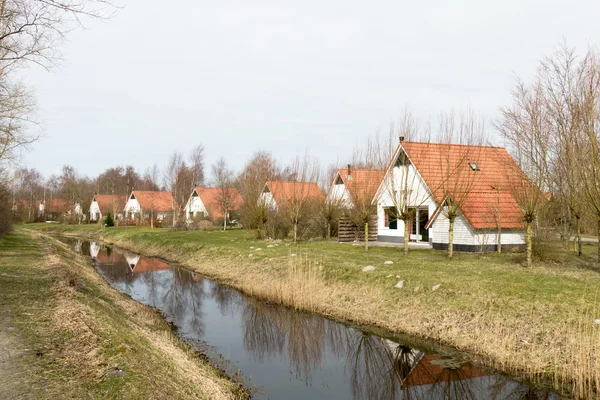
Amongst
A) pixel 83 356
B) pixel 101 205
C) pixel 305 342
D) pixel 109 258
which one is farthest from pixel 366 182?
pixel 101 205

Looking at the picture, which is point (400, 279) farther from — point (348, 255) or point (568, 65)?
point (568, 65)

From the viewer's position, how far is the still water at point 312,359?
27.5 ft

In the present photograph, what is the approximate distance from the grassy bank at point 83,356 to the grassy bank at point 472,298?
17.0 feet

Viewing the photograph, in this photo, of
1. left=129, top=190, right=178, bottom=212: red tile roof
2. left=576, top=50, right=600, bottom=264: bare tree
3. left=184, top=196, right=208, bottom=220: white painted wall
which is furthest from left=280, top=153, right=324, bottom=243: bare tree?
left=129, top=190, right=178, bottom=212: red tile roof

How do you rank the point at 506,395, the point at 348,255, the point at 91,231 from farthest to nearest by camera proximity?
1. the point at 91,231
2. the point at 348,255
3. the point at 506,395

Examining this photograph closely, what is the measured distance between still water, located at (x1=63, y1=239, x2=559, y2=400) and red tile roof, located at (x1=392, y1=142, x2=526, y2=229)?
7616 mm

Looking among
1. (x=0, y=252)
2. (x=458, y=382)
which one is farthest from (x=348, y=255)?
(x=0, y=252)

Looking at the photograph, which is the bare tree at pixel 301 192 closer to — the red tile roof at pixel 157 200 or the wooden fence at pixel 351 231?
the wooden fence at pixel 351 231

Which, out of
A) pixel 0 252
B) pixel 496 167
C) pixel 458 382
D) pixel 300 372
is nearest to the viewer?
pixel 458 382

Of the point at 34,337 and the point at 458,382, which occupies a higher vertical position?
the point at 34,337

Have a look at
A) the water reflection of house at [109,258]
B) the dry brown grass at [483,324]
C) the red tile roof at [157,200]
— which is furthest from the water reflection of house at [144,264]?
the red tile roof at [157,200]

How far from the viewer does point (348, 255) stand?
741 inches

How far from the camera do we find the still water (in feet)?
27.5

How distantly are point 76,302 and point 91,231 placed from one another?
150 ft
